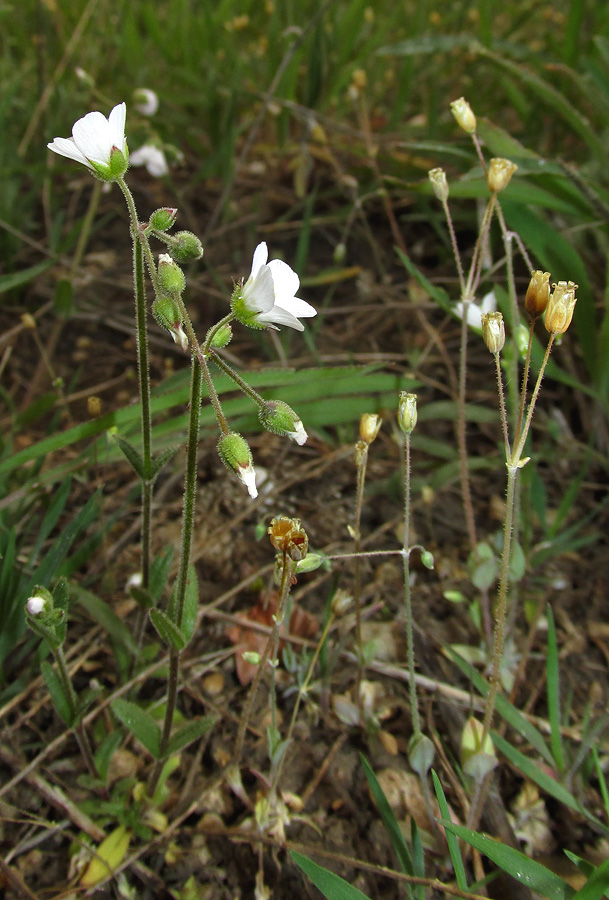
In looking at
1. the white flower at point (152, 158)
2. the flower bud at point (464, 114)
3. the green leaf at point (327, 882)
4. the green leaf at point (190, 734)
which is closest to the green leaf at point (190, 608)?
the green leaf at point (190, 734)

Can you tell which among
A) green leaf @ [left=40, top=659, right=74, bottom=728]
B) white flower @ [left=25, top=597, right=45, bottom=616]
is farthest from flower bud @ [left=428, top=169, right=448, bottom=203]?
green leaf @ [left=40, top=659, right=74, bottom=728]

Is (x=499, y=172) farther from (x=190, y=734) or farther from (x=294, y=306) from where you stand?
(x=190, y=734)

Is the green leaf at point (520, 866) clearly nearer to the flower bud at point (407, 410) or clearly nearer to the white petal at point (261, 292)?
the flower bud at point (407, 410)

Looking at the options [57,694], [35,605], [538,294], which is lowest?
[57,694]

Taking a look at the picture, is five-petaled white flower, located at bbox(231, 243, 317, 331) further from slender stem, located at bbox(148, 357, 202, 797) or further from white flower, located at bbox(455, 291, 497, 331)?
white flower, located at bbox(455, 291, 497, 331)

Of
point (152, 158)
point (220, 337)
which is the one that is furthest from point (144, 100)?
point (220, 337)
